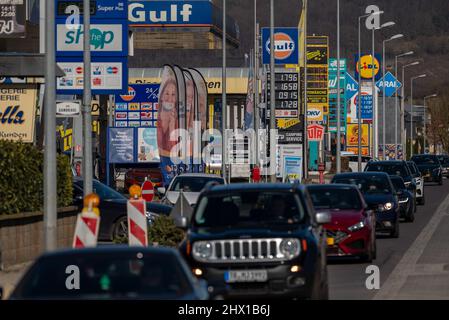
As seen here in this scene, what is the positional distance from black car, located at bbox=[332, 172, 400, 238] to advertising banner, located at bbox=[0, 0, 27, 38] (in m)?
9.55

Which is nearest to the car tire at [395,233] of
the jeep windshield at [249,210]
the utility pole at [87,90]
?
the utility pole at [87,90]

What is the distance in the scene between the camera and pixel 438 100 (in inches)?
6506

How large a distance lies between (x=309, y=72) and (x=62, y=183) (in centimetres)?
4672

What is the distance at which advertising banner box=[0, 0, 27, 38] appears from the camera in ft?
112

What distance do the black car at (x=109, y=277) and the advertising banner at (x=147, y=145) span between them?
38.3m

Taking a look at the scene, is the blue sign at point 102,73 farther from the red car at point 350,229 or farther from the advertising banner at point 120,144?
the red car at point 350,229

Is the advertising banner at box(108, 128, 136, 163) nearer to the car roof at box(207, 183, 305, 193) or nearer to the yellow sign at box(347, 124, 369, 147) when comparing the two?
the car roof at box(207, 183, 305, 193)

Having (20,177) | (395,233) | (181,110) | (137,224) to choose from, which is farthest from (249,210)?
(181,110)

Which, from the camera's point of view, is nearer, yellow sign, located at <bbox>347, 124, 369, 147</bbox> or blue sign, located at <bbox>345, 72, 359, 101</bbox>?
blue sign, located at <bbox>345, 72, 359, 101</bbox>

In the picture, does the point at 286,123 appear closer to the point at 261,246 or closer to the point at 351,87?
the point at 351,87

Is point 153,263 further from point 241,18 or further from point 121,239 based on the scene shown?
point 241,18

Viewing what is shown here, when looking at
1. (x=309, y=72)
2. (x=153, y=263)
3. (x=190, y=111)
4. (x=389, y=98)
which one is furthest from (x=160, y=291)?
(x=389, y=98)

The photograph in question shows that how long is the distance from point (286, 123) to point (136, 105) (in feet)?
30.1

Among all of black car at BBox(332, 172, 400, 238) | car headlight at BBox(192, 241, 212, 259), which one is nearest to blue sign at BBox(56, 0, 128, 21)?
black car at BBox(332, 172, 400, 238)
